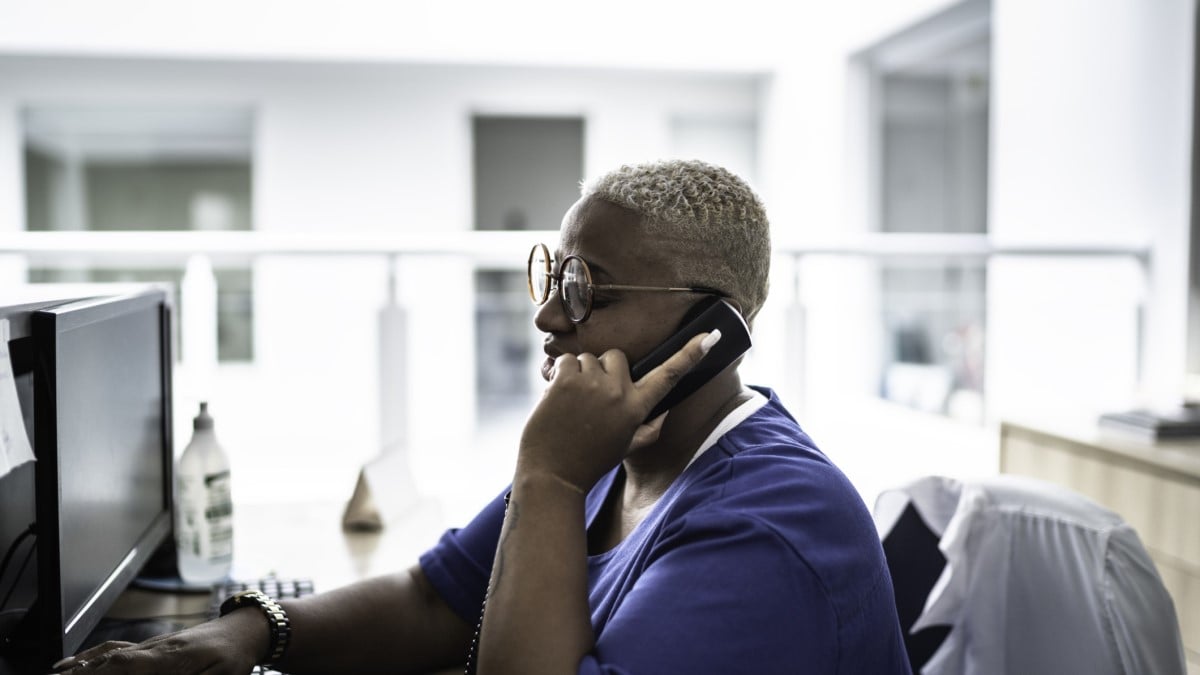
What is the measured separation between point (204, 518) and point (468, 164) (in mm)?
5169

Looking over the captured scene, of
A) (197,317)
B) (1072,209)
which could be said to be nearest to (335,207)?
(197,317)

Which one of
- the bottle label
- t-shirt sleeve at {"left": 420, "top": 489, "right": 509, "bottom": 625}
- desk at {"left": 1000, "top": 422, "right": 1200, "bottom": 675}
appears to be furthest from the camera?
desk at {"left": 1000, "top": 422, "right": 1200, "bottom": 675}

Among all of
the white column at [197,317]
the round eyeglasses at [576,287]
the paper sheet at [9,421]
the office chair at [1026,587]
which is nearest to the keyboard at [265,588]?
the paper sheet at [9,421]

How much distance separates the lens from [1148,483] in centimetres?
189

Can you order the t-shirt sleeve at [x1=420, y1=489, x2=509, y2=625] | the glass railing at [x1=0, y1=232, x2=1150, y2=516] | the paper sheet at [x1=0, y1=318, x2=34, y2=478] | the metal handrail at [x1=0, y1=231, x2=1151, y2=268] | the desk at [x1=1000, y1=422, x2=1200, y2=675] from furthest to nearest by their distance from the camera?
the glass railing at [x1=0, y1=232, x2=1150, y2=516] < the metal handrail at [x1=0, y1=231, x2=1151, y2=268] < the desk at [x1=1000, y1=422, x2=1200, y2=675] < the t-shirt sleeve at [x1=420, y1=489, x2=509, y2=625] < the paper sheet at [x1=0, y1=318, x2=34, y2=478]

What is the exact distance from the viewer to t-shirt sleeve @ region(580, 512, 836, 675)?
0.73m

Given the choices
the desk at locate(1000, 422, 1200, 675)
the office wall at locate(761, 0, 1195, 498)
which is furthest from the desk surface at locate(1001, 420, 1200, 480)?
the office wall at locate(761, 0, 1195, 498)

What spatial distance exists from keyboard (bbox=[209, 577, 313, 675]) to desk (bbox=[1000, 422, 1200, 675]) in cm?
131

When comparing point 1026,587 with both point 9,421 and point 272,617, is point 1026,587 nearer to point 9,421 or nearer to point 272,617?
point 272,617

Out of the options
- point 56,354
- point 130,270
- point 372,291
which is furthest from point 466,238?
point 130,270

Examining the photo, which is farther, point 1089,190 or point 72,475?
point 1089,190

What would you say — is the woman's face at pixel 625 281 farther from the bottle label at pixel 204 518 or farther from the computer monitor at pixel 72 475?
the bottle label at pixel 204 518

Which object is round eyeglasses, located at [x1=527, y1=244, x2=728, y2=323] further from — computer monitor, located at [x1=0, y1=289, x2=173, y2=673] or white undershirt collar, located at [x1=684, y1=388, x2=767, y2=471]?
computer monitor, located at [x1=0, y1=289, x2=173, y2=673]

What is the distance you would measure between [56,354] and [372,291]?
5.23 m
